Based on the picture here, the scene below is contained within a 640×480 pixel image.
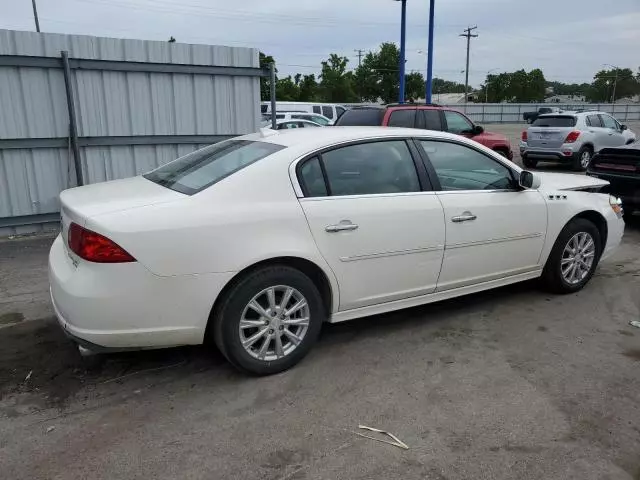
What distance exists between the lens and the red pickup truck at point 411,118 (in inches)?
401

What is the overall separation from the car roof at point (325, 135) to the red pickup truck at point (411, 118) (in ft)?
19.9

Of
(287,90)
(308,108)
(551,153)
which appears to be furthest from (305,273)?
(287,90)

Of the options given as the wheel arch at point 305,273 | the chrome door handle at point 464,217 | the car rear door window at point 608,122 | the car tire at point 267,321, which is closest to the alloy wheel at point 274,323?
the car tire at point 267,321

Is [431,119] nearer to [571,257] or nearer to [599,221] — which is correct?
[599,221]

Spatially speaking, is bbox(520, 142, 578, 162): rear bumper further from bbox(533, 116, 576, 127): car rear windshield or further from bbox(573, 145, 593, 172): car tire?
bbox(533, 116, 576, 127): car rear windshield

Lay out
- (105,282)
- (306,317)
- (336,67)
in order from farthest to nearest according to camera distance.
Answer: (336,67)
(306,317)
(105,282)

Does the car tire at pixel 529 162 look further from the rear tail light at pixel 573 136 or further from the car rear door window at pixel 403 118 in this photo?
the car rear door window at pixel 403 118

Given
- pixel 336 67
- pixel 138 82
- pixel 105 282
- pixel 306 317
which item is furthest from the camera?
pixel 336 67

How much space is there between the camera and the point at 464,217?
402 cm

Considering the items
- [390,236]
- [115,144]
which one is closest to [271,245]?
[390,236]

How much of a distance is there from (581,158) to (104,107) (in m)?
12.2

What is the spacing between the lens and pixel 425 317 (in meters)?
4.44

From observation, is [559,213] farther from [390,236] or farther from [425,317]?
[390,236]

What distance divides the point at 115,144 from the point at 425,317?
5.23 metres
